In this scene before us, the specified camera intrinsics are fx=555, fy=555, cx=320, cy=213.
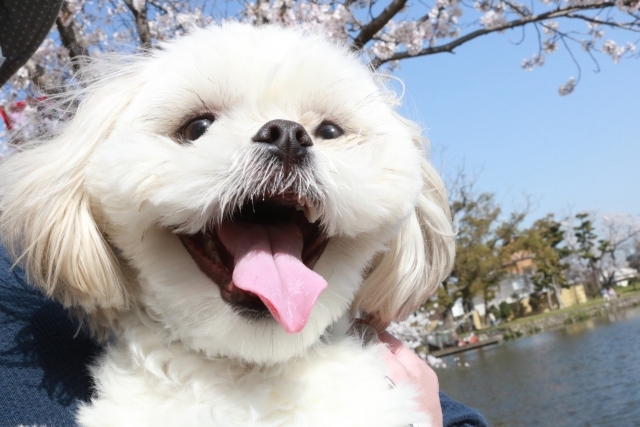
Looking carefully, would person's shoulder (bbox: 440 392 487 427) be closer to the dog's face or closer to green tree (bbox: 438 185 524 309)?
the dog's face

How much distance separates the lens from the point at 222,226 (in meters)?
Answer: 1.36

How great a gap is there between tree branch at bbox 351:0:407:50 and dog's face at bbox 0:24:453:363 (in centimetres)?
282

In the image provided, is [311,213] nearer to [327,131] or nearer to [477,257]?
[327,131]

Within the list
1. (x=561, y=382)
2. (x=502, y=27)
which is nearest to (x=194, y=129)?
(x=502, y=27)

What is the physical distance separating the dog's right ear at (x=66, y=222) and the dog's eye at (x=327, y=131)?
20.1 inches

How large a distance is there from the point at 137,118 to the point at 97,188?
20 cm

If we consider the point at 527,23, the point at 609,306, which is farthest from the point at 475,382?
the point at 609,306

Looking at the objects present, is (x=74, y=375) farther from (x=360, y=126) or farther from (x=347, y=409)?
(x=360, y=126)

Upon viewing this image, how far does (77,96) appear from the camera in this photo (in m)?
1.63

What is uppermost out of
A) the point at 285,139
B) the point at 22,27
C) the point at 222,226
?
the point at 22,27

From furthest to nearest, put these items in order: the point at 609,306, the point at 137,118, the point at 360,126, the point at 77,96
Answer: the point at 609,306
the point at 77,96
the point at 360,126
the point at 137,118

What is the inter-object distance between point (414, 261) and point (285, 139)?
2.05ft

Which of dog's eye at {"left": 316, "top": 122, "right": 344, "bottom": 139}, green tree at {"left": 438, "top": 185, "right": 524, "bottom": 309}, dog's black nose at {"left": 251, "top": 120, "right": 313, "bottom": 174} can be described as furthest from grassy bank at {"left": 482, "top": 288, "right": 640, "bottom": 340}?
dog's black nose at {"left": 251, "top": 120, "right": 313, "bottom": 174}

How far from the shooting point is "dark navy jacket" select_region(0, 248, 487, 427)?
1.35m
